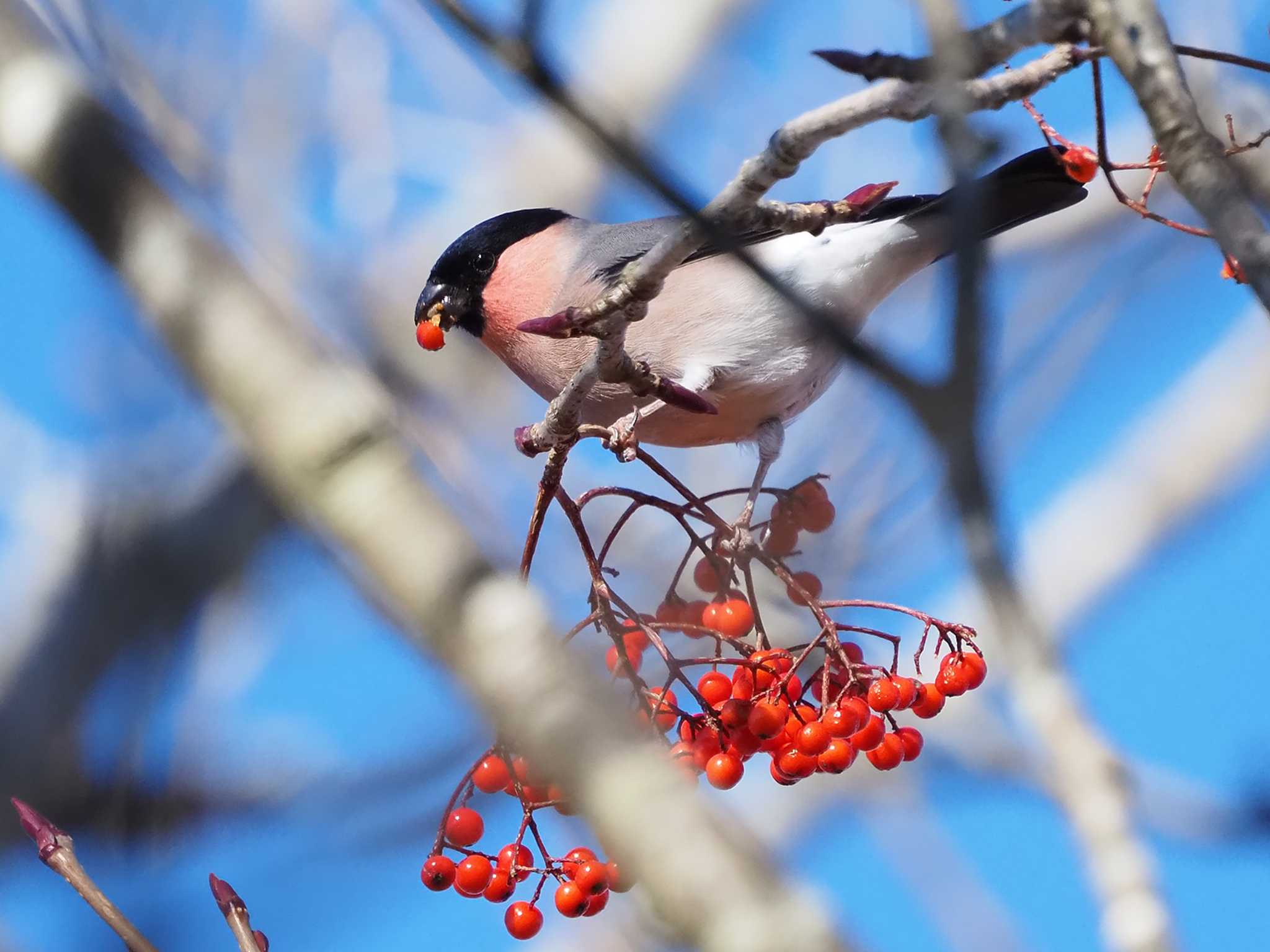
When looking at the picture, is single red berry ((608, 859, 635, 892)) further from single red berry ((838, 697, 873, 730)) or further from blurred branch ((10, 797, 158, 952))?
blurred branch ((10, 797, 158, 952))

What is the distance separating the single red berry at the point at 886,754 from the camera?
6.18ft

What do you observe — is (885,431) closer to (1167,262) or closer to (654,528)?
(654,528)

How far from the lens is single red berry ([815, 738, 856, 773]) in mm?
1744

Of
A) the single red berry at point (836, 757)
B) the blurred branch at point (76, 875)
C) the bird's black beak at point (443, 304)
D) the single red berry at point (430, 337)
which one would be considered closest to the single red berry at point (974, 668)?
the single red berry at point (836, 757)

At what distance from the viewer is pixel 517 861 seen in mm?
1803

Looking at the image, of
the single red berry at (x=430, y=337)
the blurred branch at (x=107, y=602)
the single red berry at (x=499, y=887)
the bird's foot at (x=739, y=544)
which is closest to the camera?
the single red berry at (x=499, y=887)

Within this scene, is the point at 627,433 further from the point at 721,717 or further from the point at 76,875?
the point at 76,875

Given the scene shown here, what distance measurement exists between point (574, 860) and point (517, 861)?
0.08 meters

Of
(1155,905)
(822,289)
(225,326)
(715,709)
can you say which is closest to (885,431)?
(822,289)

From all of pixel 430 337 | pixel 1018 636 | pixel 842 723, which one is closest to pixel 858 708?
pixel 842 723

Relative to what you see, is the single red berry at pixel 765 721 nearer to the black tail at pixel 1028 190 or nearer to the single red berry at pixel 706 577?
the single red berry at pixel 706 577

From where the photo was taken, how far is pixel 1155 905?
917 mm

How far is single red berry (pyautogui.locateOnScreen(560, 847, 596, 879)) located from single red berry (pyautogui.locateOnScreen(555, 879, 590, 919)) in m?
0.02

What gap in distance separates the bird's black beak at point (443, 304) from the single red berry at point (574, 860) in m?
1.47
